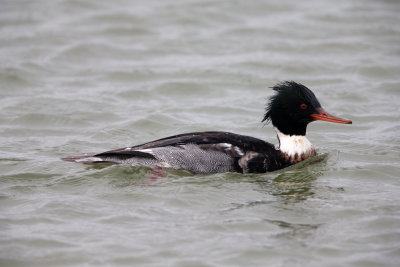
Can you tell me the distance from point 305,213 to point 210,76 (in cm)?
747

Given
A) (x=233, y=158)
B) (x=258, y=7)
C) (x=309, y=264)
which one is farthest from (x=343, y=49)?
(x=309, y=264)

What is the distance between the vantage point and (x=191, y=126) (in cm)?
1293

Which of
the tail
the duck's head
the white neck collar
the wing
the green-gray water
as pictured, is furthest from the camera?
the white neck collar

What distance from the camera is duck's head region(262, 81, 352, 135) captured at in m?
10.5

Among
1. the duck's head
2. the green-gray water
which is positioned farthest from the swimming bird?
the green-gray water

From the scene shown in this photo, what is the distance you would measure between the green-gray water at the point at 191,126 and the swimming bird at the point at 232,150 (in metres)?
0.18

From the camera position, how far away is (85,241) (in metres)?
7.93

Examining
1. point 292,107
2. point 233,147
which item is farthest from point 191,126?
point 292,107

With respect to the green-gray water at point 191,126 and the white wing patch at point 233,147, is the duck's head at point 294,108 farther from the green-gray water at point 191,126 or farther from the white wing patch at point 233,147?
the white wing patch at point 233,147

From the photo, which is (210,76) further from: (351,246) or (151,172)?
(351,246)

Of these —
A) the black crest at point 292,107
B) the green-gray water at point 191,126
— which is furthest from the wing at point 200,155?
the black crest at point 292,107

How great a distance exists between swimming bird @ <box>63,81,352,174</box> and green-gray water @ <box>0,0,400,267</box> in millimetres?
181

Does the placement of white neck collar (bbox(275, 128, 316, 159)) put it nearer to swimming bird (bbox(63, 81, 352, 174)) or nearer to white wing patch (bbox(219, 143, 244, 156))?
swimming bird (bbox(63, 81, 352, 174))

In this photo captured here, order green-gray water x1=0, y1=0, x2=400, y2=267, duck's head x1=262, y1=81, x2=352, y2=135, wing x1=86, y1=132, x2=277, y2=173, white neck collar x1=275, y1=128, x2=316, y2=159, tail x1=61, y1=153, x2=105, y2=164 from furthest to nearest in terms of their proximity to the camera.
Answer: white neck collar x1=275, y1=128, x2=316, y2=159, duck's head x1=262, y1=81, x2=352, y2=135, tail x1=61, y1=153, x2=105, y2=164, wing x1=86, y1=132, x2=277, y2=173, green-gray water x1=0, y1=0, x2=400, y2=267
